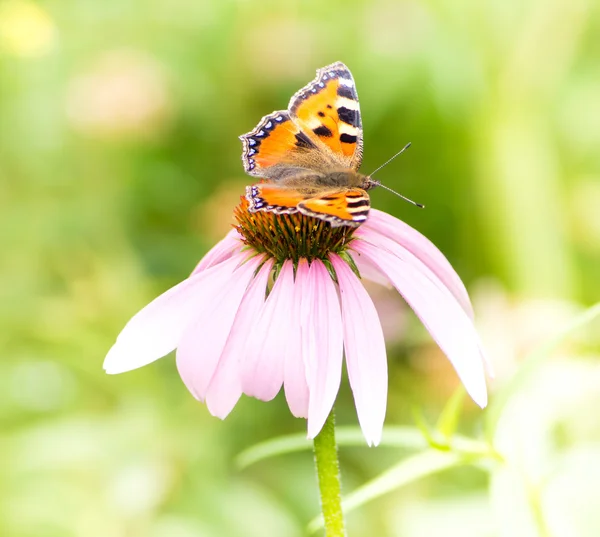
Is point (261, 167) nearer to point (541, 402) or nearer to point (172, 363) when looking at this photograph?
point (541, 402)

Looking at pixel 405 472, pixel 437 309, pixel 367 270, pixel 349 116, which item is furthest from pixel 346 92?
pixel 405 472

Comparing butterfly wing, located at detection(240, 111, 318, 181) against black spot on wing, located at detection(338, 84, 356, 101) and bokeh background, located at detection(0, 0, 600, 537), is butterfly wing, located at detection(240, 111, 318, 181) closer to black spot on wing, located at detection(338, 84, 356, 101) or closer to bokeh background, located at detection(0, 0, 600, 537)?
black spot on wing, located at detection(338, 84, 356, 101)

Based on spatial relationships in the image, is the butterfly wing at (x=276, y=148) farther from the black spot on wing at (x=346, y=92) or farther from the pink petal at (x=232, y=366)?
the pink petal at (x=232, y=366)

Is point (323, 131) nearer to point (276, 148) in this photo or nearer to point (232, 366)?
point (276, 148)

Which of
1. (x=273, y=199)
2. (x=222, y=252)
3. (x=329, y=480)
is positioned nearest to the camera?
(x=329, y=480)

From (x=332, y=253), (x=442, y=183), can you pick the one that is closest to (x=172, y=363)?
(x=442, y=183)

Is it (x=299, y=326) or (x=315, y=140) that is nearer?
(x=299, y=326)
